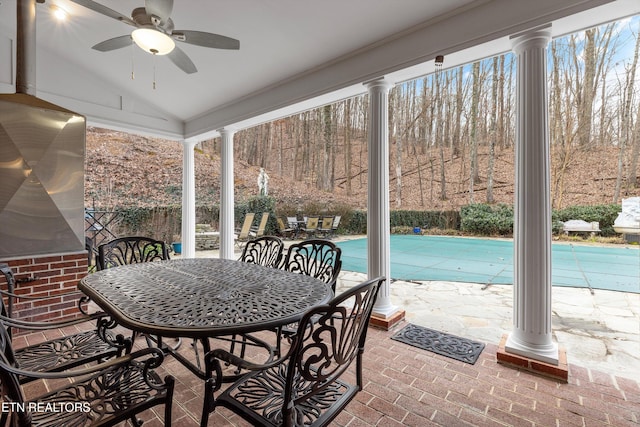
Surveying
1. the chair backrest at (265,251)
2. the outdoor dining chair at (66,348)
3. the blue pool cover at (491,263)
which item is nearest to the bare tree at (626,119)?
the blue pool cover at (491,263)

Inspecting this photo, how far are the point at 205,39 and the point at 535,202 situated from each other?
268 centimetres

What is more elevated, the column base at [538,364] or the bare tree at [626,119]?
the bare tree at [626,119]

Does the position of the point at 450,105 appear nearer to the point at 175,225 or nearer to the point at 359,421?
the point at 175,225

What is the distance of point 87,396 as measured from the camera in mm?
1159

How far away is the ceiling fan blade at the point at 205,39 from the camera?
7.02 ft

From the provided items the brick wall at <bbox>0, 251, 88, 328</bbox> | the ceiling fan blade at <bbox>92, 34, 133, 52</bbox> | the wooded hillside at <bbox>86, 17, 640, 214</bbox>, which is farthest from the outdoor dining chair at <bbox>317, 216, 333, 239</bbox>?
the ceiling fan blade at <bbox>92, 34, 133, 52</bbox>

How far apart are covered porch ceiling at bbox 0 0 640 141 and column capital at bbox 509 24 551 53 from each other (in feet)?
0.13

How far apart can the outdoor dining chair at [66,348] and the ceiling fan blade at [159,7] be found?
1836 mm

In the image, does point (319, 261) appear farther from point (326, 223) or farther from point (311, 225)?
point (326, 223)

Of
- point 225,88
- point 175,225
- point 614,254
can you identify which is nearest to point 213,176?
point 175,225

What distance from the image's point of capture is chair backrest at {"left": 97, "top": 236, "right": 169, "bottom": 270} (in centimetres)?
248

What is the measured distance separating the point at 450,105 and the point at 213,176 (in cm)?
1182

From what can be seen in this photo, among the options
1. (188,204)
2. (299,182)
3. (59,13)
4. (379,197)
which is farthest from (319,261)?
(299,182)

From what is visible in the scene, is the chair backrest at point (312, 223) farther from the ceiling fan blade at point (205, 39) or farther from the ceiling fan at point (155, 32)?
the ceiling fan blade at point (205, 39)
